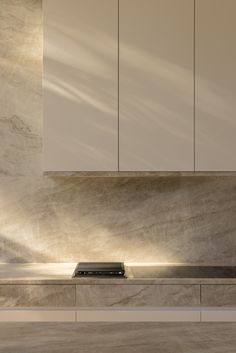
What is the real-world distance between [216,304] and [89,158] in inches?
39.0

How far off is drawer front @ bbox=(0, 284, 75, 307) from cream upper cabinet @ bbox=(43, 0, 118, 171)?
0.63m

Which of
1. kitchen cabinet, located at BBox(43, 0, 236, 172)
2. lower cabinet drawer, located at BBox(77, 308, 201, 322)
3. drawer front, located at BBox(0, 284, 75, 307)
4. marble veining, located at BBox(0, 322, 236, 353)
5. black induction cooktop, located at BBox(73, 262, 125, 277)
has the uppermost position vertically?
kitchen cabinet, located at BBox(43, 0, 236, 172)

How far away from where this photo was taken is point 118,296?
2904 millimetres

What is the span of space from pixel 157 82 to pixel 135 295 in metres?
1.12

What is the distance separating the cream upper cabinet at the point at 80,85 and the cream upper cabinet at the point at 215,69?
45 cm

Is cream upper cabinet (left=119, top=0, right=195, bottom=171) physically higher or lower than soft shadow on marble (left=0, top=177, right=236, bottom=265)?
higher

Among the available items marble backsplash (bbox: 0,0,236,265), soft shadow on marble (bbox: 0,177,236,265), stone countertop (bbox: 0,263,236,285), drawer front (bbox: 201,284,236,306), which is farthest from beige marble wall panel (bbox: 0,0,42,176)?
drawer front (bbox: 201,284,236,306)

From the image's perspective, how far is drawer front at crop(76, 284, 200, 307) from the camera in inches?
114

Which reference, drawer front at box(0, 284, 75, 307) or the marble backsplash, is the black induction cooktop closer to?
drawer front at box(0, 284, 75, 307)

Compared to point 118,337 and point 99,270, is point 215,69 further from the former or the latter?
point 118,337

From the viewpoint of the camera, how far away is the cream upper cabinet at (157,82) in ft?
10.2

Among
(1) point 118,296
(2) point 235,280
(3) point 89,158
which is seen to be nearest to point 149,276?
(1) point 118,296

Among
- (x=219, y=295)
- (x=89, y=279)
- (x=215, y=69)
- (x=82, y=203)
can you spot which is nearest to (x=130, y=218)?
(x=82, y=203)

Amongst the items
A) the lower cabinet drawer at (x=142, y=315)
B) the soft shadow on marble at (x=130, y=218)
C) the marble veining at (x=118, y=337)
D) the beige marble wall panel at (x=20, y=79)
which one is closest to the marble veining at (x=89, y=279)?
the lower cabinet drawer at (x=142, y=315)
